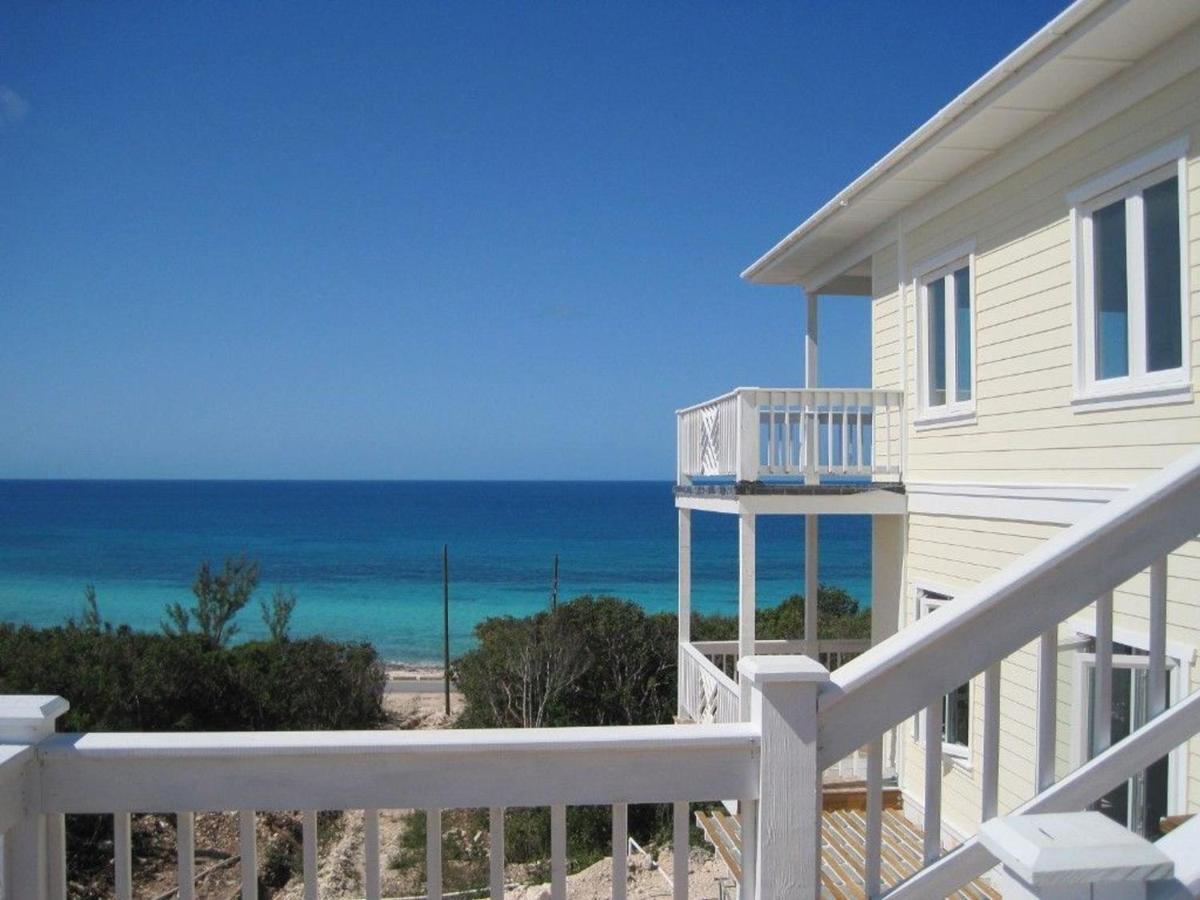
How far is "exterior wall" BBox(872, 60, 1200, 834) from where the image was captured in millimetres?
6137

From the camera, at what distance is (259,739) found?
205 cm

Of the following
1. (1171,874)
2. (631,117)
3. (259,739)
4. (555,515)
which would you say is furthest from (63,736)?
(555,515)

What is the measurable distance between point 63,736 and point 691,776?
129cm

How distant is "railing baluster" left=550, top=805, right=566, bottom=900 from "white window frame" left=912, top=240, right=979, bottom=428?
752 centimetres

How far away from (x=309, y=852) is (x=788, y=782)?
38.1 inches

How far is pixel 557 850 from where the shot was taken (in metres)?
2.09

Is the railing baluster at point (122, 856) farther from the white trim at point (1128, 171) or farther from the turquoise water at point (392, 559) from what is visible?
the turquoise water at point (392, 559)

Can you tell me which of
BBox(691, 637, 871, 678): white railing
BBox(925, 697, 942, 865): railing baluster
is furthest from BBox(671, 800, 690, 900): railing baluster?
BBox(691, 637, 871, 678): white railing

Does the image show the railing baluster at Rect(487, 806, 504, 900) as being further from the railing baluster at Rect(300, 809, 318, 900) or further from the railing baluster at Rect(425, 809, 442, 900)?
the railing baluster at Rect(300, 809, 318, 900)

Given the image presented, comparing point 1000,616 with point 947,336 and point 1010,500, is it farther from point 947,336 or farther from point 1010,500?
point 947,336

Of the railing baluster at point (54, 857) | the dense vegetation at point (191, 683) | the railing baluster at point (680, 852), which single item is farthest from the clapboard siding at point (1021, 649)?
the dense vegetation at point (191, 683)

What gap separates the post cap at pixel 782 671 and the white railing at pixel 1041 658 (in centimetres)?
5

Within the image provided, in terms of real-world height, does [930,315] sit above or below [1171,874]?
above

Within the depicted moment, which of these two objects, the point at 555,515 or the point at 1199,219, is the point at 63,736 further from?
the point at 555,515
